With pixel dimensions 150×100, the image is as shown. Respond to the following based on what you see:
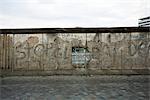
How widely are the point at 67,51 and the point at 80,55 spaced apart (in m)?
0.85

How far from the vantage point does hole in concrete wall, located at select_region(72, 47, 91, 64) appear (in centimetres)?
1705

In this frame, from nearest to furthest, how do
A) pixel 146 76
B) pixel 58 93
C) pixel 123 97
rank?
1. pixel 123 97
2. pixel 58 93
3. pixel 146 76

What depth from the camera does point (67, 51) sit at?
1702cm

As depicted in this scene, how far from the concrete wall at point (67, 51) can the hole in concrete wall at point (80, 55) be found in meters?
0.18

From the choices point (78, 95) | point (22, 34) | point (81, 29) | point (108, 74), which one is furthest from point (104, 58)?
point (78, 95)

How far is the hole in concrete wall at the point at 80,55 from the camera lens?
17047 millimetres

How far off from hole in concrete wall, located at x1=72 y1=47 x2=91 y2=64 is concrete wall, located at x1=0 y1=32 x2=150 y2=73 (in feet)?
0.58

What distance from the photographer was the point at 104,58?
17.0 m

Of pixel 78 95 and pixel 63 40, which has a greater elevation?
pixel 63 40

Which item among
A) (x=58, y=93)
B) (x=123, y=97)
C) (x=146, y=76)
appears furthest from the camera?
(x=146, y=76)

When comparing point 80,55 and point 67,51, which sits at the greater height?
point 67,51

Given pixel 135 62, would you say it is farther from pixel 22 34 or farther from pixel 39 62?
pixel 22 34

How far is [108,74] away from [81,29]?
3.25m

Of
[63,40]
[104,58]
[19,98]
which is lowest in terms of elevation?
[19,98]
